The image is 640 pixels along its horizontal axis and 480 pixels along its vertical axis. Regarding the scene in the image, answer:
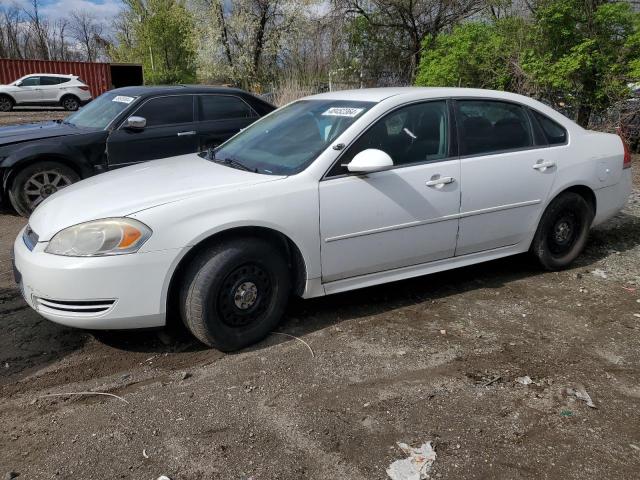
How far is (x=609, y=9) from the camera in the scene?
421 inches

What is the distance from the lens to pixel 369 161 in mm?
3555

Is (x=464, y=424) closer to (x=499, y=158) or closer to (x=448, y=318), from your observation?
(x=448, y=318)

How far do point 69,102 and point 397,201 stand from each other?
24132 mm

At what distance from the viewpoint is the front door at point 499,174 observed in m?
4.18

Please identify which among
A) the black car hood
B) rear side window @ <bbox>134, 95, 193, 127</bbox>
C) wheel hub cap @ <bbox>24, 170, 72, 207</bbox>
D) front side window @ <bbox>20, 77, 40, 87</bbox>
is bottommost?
wheel hub cap @ <bbox>24, 170, 72, 207</bbox>

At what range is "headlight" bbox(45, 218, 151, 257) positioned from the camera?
311 centimetres

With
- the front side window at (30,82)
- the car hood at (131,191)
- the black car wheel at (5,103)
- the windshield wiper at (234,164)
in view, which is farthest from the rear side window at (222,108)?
the black car wheel at (5,103)

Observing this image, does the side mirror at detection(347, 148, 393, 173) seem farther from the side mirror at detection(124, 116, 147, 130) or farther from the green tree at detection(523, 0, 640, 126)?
the green tree at detection(523, 0, 640, 126)

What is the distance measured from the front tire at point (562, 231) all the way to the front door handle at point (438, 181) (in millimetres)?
1180

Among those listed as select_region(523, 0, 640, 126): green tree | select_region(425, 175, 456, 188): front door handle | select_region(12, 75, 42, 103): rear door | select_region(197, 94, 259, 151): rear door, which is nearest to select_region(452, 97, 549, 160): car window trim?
select_region(425, 175, 456, 188): front door handle

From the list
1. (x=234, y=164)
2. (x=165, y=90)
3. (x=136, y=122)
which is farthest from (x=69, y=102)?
(x=234, y=164)

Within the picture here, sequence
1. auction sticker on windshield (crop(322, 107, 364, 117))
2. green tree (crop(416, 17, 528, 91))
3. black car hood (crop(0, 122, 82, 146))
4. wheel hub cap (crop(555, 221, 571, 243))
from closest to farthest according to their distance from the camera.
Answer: auction sticker on windshield (crop(322, 107, 364, 117))
wheel hub cap (crop(555, 221, 571, 243))
black car hood (crop(0, 122, 82, 146))
green tree (crop(416, 17, 528, 91))

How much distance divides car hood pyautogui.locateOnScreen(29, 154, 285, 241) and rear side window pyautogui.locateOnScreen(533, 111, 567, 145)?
2.46 meters

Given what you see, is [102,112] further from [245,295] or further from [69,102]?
[69,102]
